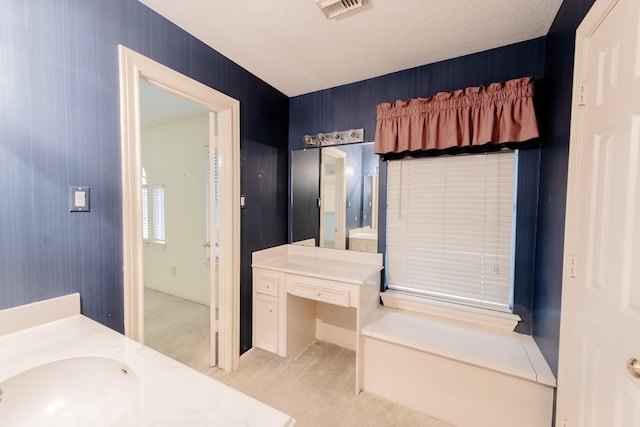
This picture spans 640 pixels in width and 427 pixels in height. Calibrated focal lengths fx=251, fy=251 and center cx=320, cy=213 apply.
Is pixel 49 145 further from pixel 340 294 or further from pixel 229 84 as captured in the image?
pixel 340 294

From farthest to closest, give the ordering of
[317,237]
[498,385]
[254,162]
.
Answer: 1. [317,237]
2. [254,162]
3. [498,385]

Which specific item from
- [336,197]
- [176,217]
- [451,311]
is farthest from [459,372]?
[176,217]

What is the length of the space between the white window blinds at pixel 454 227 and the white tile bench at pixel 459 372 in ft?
0.97

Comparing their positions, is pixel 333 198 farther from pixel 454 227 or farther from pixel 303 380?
pixel 303 380

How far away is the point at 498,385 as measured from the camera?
56.9 inches

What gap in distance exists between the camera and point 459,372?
1.53 m

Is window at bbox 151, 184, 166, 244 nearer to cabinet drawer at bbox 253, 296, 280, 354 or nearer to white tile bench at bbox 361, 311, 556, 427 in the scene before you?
cabinet drawer at bbox 253, 296, 280, 354

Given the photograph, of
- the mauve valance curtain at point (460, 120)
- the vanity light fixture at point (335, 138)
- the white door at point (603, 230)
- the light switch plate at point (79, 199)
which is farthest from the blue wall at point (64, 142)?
the white door at point (603, 230)

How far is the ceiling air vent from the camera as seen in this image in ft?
4.56

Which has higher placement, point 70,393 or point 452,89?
point 452,89

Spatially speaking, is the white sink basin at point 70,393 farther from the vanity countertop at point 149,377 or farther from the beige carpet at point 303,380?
the beige carpet at point 303,380

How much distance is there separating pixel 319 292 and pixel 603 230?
155 centimetres

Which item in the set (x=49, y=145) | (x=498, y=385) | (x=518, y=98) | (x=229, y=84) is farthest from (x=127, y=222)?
(x=518, y=98)

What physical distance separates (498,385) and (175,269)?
3.80 metres
